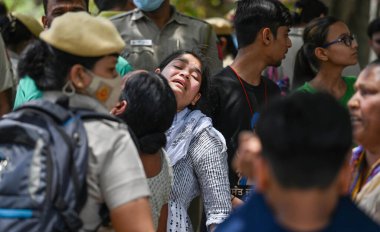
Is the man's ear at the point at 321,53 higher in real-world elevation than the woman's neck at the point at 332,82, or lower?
higher

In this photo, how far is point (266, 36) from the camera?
19.9ft

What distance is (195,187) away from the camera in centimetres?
505

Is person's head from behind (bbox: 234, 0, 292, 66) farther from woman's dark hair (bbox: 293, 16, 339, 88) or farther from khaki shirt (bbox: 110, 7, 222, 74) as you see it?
khaki shirt (bbox: 110, 7, 222, 74)

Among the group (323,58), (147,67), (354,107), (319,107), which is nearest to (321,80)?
(323,58)

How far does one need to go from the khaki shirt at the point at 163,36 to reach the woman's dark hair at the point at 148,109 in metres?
2.79

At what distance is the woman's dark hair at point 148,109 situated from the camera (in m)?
4.13

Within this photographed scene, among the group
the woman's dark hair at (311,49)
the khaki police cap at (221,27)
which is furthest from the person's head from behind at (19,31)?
the khaki police cap at (221,27)

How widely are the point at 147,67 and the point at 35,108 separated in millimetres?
3529

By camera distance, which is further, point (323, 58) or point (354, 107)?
point (323, 58)

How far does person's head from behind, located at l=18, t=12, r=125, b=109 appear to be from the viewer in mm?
3426

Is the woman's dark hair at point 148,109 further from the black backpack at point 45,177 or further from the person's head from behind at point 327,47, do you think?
the person's head from behind at point 327,47

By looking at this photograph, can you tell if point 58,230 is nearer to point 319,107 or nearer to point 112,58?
point 112,58

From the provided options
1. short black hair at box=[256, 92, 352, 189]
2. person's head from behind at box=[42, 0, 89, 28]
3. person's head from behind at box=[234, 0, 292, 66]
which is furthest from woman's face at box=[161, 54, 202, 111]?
A: short black hair at box=[256, 92, 352, 189]

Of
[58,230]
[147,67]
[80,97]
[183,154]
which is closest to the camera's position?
[58,230]
